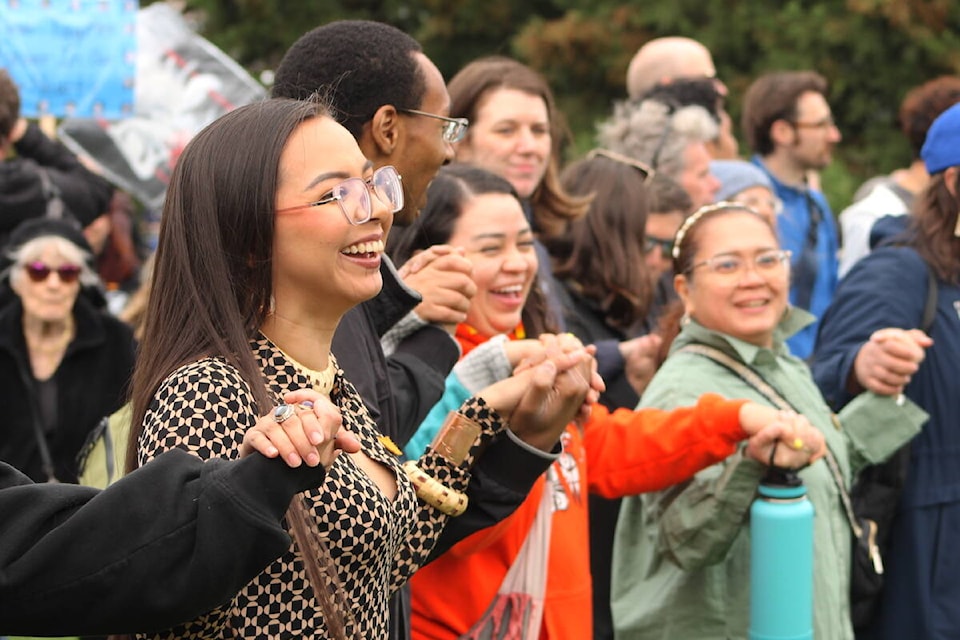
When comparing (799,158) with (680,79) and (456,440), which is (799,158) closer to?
(680,79)

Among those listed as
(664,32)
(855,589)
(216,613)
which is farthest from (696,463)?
(664,32)

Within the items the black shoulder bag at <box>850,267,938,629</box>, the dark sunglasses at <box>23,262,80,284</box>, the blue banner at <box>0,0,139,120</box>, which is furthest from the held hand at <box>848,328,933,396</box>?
the blue banner at <box>0,0,139,120</box>

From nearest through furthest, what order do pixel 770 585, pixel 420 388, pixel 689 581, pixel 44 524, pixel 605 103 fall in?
pixel 44 524
pixel 420 388
pixel 770 585
pixel 689 581
pixel 605 103

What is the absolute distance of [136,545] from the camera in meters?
1.56

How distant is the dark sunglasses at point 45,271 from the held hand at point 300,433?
3761 millimetres

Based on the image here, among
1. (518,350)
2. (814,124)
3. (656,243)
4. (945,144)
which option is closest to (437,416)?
(518,350)

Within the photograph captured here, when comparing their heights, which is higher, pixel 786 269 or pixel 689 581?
pixel 786 269

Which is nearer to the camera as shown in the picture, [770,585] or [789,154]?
[770,585]

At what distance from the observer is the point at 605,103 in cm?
1346

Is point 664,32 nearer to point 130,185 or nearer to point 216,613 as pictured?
point 130,185

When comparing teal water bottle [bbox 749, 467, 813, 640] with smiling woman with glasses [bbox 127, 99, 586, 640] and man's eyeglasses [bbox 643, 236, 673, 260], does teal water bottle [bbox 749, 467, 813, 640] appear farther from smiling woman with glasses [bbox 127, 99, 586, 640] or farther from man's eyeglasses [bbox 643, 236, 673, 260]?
man's eyeglasses [bbox 643, 236, 673, 260]

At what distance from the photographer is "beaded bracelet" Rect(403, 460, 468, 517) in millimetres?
2600

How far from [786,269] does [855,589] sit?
0.97 meters

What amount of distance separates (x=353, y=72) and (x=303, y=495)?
1208 mm
